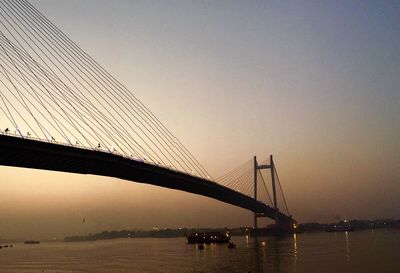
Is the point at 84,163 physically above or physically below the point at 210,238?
above

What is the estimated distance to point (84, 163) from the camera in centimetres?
3794

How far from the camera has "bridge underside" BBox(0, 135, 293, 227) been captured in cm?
3148

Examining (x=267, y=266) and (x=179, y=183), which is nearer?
(x=267, y=266)

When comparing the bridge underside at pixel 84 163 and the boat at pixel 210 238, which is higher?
the bridge underside at pixel 84 163

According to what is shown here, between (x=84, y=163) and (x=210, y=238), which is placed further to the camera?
(x=210, y=238)

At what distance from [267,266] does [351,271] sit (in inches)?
301

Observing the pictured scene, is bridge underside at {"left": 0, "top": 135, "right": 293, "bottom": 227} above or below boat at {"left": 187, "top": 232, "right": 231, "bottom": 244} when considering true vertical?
above

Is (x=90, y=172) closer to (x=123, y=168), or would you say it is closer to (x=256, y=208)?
(x=123, y=168)

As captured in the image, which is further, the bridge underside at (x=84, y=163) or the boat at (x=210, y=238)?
the boat at (x=210, y=238)

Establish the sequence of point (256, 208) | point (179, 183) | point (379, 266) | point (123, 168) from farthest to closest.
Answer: point (256, 208) < point (179, 183) < point (123, 168) < point (379, 266)

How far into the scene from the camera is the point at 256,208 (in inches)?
3701

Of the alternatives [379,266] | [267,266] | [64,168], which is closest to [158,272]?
[267,266]

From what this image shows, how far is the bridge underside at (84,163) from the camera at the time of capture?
3148cm

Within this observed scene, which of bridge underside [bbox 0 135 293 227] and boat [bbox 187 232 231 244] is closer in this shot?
bridge underside [bbox 0 135 293 227]
